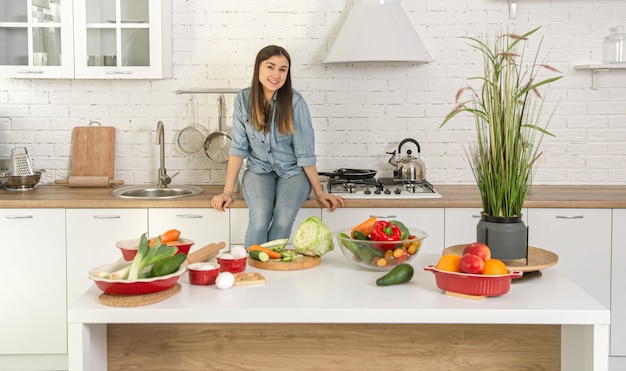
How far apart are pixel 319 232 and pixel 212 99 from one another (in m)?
2.53

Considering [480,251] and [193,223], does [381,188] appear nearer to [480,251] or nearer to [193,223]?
[193,223]

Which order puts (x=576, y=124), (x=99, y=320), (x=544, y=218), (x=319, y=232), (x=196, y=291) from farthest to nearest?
(x=576, y=124) < (x=544, y=218) < (x=319, y=232) < (x=196, y=291) < (x=99, y=320)

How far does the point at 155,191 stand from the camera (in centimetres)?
520

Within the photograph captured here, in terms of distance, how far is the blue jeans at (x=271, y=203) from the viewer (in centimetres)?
452

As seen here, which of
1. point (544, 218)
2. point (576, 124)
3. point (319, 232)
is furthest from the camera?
point (576, 124)

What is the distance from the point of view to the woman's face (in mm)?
4527

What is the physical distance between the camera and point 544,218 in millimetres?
4629

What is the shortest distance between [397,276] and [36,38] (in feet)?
10.4

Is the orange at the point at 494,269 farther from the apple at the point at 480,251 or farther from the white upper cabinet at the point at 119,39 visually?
the white upper cabinet at the point at 119,39

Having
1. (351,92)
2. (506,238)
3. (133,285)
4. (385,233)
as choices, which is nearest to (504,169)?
(506,238)

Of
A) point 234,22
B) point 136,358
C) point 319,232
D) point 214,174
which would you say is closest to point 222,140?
point 214,174

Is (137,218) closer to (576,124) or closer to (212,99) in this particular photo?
(212,99)

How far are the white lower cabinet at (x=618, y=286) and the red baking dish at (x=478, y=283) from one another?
7.49 feet

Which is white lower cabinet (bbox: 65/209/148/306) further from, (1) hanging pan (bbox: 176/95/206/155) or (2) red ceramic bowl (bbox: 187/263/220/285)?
(2) red ceramic bowl (bbox: 187/263/220/285)
